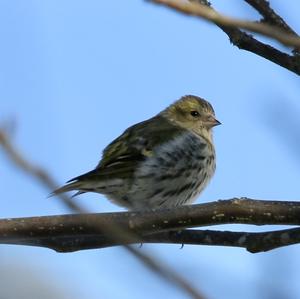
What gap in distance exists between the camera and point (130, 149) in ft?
23.5

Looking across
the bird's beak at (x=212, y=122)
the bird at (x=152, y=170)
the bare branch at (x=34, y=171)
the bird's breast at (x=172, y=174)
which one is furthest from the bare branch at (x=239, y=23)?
the bird's beak at (x=212, y=122)

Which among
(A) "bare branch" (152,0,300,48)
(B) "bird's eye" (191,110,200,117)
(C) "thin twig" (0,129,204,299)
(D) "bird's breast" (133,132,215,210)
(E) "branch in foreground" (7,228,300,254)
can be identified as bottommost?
(C) "thin twig" (0,129,204,299)

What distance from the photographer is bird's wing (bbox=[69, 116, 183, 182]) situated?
6773 mm

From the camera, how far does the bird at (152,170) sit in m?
6.73

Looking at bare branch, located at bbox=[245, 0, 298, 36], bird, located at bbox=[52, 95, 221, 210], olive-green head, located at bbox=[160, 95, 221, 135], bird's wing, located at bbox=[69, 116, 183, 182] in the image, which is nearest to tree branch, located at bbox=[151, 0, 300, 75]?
bare branch, located at bbox=[245, 0, 298, 36]

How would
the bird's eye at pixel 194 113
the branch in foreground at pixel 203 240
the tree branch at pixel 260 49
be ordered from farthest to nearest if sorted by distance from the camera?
the bird's eye at pixel 194 113, the branch in foreground at pixel 203 240, the tree branch at pixel 260 49

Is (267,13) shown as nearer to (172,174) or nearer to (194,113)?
(172,174)

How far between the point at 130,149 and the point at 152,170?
1.23ft

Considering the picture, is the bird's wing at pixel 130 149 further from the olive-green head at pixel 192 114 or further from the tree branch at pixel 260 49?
the tree branch at pixel 260 49

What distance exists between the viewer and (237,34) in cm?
370

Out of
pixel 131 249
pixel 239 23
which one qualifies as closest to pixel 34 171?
pixel 131 249

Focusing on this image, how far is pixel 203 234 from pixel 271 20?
1327 millimetres

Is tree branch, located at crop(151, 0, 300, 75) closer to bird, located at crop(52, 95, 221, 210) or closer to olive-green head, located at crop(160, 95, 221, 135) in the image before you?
bird, located at crop(52, 95, 221, 210)

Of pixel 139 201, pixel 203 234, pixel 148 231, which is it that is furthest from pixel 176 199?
pixel 148 231
